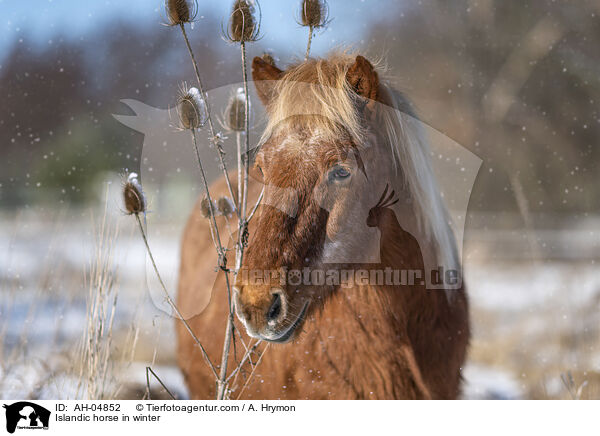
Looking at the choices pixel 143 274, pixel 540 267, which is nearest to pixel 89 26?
pixel 143 274

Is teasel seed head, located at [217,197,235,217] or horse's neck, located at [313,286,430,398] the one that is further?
teasel seed head, located at [217,197,235,217]

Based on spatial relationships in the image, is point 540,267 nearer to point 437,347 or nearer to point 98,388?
point 437,347

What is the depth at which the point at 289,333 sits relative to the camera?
3.74 feet

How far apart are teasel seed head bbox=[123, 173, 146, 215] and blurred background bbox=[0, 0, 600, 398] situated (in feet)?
1.44

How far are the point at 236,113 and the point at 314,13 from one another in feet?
1.16

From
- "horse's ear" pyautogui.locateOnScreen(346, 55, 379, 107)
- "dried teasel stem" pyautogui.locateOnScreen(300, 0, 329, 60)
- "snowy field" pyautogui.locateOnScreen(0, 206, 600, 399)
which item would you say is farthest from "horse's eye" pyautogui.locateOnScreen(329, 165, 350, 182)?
"snowy field" pyautogui.locateOnScreen(0, 206, 600, 399)

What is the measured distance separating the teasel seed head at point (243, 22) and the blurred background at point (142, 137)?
384mm

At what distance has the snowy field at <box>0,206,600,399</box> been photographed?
1625mm

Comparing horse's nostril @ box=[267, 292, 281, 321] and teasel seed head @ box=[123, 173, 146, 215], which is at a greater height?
teasel seed head @ box=[123, 173, 146, 215]

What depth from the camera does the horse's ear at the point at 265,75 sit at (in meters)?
1.36

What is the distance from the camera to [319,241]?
1.15 meters
